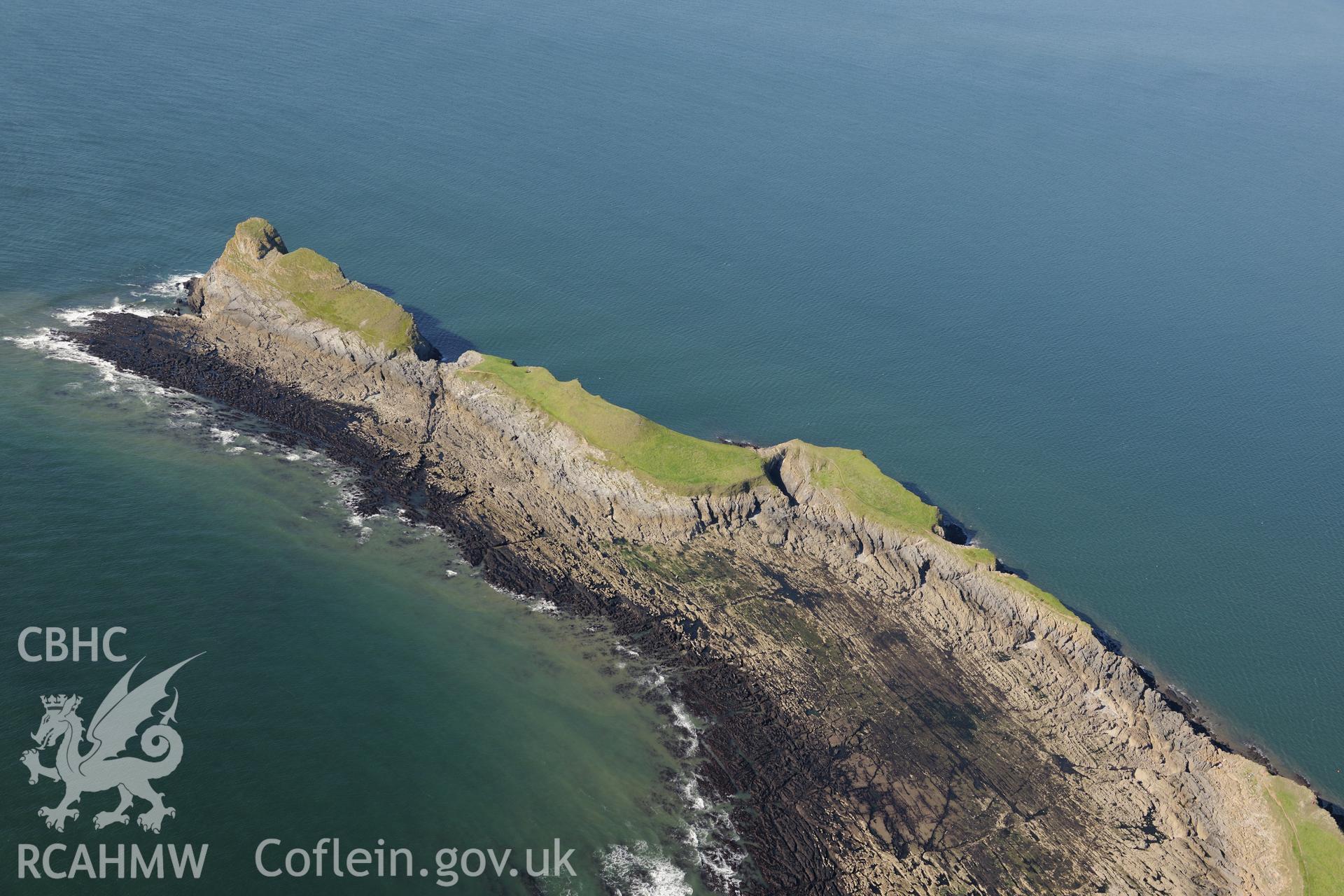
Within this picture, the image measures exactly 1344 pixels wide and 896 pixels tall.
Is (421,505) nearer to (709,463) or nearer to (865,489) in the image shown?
(709,463)

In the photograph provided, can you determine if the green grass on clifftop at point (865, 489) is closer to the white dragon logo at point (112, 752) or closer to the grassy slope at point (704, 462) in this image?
the grassy slope at point (704, 462)

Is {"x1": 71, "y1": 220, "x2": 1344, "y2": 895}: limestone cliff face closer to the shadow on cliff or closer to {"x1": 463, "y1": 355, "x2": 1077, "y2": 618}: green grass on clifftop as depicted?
{"x1": 463, "y1": 355, "x2": 1077, "y2": 618}: green grass on clifftop

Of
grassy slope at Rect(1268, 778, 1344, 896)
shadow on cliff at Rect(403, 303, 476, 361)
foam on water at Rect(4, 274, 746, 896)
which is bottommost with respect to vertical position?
foam on water at Rect(4, 274, 746, 896)

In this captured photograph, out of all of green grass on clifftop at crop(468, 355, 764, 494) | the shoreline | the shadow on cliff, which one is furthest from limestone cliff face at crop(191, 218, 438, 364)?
green grass on clifftop at crop(468, 355, 764, 494)

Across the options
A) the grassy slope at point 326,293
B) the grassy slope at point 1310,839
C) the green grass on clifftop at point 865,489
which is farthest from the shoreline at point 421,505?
the grassy slope at point 1310,839

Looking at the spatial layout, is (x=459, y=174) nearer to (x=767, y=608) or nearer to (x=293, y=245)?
(x=293, y=245)

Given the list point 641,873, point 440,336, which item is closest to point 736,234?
point 440,336
